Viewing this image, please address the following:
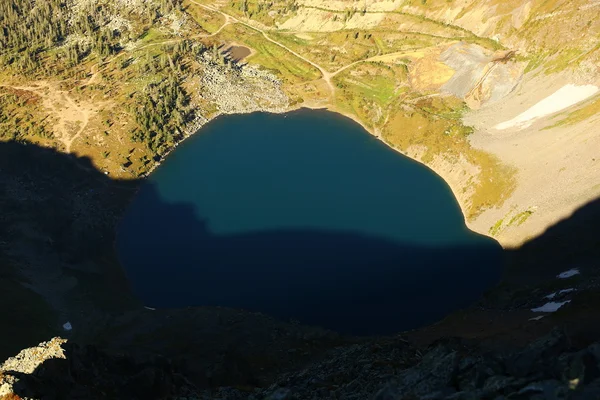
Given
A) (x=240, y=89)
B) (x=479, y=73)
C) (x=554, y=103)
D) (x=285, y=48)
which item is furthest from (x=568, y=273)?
(x=285, y=48)

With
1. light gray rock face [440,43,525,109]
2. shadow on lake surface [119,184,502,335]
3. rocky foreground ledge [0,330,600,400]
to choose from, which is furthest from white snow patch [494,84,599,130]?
rocky foreground ledge [0,330,600,400]

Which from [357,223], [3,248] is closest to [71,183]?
[3,248]

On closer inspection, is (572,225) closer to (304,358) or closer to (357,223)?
(357,223)

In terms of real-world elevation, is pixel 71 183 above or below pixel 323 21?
below

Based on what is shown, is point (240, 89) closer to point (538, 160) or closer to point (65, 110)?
point (65, 110)

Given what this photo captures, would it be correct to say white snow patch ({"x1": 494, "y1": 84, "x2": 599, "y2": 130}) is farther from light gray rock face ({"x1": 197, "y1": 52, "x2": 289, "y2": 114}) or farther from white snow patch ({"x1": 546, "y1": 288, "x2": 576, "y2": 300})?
light gray rock face ({"x1": 197, "y1": 52, "x2": 289, "y2": 114})

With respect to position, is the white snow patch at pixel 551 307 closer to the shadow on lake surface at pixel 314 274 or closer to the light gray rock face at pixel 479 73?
the shadow on lake surface at pixel 314 274
